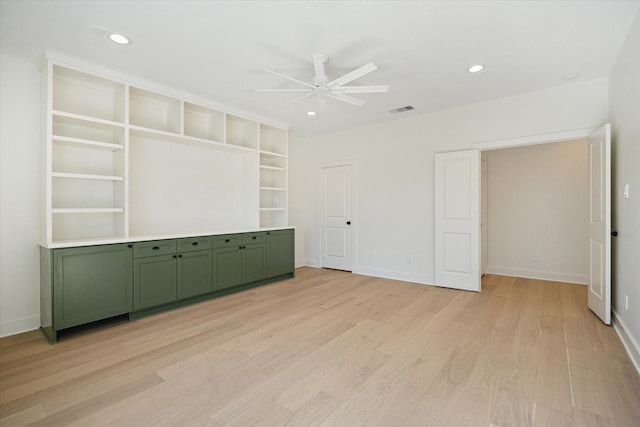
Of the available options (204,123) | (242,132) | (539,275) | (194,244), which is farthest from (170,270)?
(539,275)

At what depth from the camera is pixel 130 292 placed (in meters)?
3.25

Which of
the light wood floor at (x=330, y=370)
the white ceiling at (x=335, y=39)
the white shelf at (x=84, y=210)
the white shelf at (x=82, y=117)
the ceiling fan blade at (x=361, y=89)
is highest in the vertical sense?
the white ceiling at (x=335, y=39)

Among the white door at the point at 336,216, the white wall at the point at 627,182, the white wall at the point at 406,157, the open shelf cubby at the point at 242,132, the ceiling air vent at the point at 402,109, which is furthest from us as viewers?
the white door at the point at 336,216

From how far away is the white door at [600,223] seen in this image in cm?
303

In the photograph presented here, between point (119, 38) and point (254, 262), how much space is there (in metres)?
3.10

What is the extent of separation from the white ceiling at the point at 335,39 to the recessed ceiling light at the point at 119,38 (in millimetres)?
78

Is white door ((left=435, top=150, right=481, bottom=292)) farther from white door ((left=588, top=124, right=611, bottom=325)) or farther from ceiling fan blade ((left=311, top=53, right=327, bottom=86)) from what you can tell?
ceiling fan blade ((left=311, top=53, right=327, bottom=86))

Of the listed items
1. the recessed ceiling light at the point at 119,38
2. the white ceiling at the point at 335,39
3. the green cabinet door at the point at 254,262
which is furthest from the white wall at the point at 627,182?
the recessed ceiling light at the point at 119,38

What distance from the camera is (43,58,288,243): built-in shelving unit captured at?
127 inches

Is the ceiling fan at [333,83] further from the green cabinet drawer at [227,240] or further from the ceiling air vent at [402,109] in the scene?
the green cabinet drawer at [227,240]

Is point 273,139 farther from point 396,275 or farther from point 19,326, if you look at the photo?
point 19,326

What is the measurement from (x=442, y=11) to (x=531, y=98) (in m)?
2.48

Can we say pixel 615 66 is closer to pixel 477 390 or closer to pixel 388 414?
pixel 477 390

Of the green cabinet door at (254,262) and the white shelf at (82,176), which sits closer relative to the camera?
the white shelf at (82,176)
